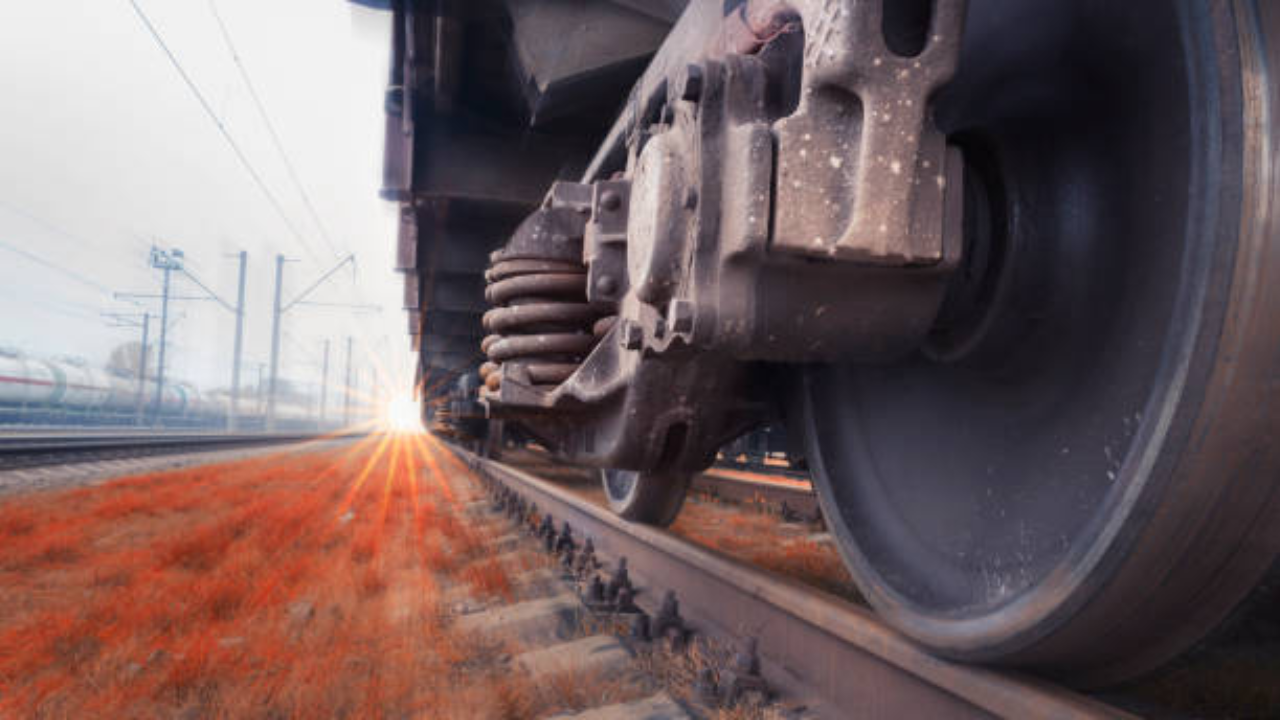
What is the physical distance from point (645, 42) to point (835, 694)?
2.27m

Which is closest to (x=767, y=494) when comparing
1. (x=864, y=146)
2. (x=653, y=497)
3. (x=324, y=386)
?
(x=653, y=497)

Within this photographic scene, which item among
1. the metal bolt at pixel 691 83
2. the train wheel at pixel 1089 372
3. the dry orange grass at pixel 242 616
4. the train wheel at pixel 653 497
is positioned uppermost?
the metal bolt at pixel 691 83

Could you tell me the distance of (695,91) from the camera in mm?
1227

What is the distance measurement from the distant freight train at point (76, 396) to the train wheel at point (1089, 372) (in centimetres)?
2650

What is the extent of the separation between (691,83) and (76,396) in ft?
106

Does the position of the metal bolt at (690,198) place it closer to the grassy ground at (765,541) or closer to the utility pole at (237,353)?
the grassy ground at (765,541)

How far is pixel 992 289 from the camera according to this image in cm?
131

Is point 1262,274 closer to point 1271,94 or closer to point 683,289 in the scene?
point 1271,94

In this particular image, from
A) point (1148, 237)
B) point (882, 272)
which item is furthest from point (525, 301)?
point (1148, 237)

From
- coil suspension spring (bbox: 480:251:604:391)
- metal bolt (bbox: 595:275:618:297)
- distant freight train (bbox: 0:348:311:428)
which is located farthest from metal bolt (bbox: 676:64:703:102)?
distant freight train (bbox: 0:348:311:428)

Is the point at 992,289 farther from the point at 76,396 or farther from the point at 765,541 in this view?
the point at 76,396

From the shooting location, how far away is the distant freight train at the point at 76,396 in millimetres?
21578

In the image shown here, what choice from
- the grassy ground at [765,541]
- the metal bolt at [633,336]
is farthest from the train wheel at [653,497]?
the metal bolt at [633,336]

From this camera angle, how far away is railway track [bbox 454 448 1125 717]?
3.54ft
